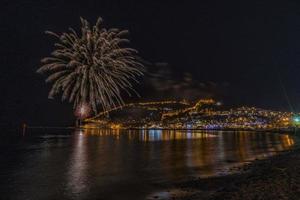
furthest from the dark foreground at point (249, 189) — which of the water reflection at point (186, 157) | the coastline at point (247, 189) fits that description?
the water reflection at point (186, 157)

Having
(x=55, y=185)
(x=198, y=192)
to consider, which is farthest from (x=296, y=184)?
(x=55, y=185)

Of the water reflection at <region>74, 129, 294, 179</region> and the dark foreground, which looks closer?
the dark foreground

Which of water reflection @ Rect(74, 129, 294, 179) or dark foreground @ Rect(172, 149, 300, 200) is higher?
water reflection @ Rect(74, 129, 294, 179)

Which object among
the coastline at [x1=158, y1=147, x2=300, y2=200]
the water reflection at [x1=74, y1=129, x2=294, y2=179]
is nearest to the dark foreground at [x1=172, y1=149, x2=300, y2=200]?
the coastline at [x1=158, y1=147, x2=300, y2=200]

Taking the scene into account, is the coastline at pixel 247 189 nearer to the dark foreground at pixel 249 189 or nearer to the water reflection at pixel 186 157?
the dark foreground at pixel 249 189

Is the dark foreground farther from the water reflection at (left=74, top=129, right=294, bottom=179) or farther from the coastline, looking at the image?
the water reflection at (left=74, top=129, right=294, bottom=179)

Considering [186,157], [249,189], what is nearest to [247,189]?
[249,189]

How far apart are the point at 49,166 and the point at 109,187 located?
20827mm

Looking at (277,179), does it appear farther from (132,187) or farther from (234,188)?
(132,187)

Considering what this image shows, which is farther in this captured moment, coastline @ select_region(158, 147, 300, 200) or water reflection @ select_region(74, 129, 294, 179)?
water reflection @ select_region(74, 129, 294, 179)

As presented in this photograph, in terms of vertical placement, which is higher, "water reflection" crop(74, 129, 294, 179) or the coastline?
"water reflection" crop(74, 129, 294, 179)

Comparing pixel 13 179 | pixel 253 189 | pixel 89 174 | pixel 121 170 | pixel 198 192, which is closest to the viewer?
pixel 253 189

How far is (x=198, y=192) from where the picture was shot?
26953 millimetres

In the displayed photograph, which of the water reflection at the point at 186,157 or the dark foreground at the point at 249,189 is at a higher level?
the water reflection at the point at 186,157
